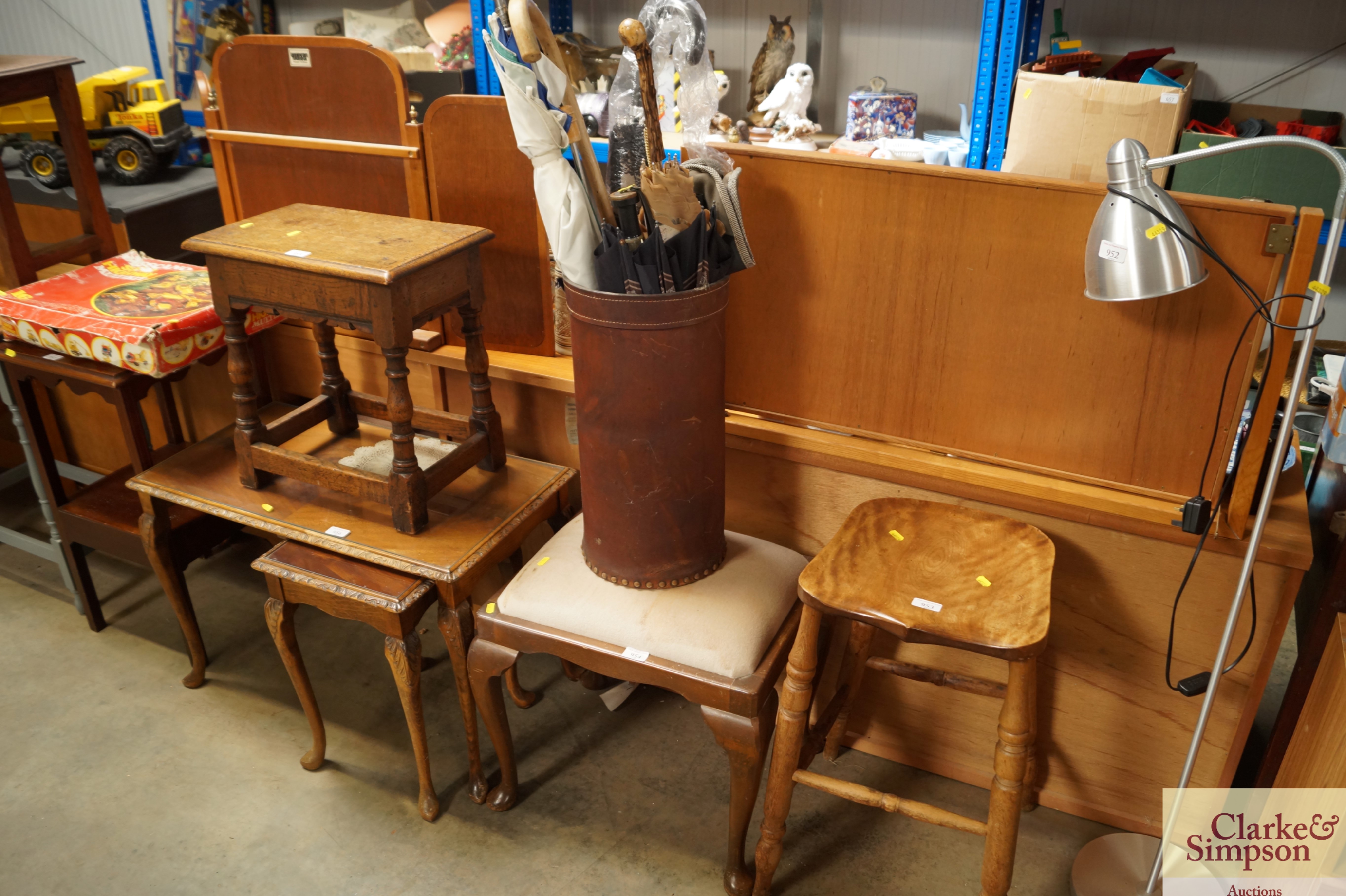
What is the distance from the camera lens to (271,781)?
7.17ft

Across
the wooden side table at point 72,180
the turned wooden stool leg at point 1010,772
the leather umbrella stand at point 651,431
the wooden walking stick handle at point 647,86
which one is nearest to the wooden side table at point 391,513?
the leather umbrella stand at point 651,431

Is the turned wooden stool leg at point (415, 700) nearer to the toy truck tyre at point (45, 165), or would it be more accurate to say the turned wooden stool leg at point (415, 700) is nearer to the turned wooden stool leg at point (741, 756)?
the turned wooden stool leg at point (741, 756)

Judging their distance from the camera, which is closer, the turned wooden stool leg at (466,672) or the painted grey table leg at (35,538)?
the turned wooden stool leg at (466,672)

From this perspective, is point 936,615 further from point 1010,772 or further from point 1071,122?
point 1071,122

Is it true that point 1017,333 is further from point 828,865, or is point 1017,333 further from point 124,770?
point 124,770

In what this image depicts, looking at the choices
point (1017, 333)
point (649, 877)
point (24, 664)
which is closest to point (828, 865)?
point (649, 877)

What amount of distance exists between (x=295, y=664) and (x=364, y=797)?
339 mm

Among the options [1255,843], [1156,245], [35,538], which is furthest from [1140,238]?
[35,538]

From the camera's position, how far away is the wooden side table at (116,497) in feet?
7.47

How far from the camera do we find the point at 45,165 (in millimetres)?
3037

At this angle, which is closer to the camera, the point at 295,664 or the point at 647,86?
the point at 647,86

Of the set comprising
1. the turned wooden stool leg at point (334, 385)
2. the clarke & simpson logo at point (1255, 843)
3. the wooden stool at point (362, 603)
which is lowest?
the clarke & simpson logo at point (1255, 843)

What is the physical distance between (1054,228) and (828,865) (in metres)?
1.29

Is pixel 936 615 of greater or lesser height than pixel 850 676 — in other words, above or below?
above
